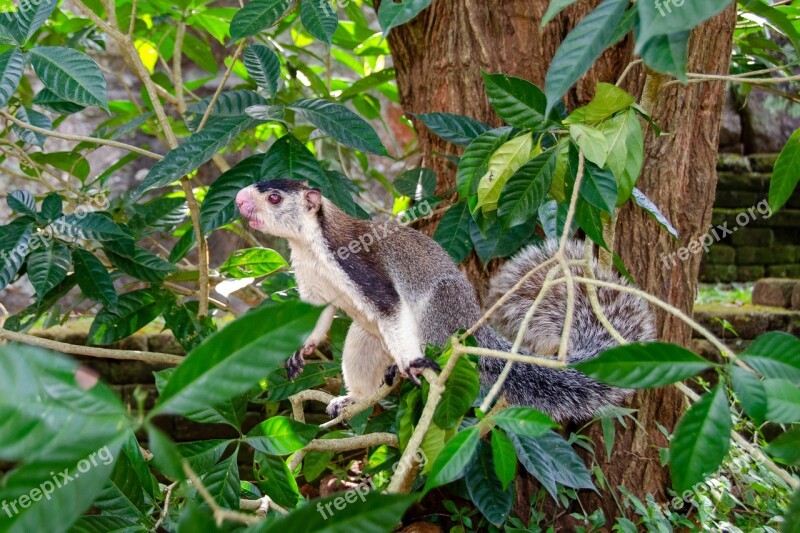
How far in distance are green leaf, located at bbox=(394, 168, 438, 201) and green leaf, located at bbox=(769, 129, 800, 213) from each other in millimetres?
895

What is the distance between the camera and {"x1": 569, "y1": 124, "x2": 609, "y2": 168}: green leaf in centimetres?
122


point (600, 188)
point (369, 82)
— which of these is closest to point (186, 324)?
point (369, 82)

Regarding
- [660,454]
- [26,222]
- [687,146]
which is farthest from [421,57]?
[660,454]

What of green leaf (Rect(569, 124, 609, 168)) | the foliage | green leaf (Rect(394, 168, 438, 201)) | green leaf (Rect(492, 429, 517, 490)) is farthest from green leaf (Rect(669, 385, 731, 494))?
green leaf (Rect(394, 168, 438, 201))

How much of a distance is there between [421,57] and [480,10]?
0.22m

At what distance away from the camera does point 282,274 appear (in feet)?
7.11

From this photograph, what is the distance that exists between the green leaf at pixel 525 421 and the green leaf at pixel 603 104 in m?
0.61

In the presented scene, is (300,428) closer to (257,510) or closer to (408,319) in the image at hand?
(257,510)

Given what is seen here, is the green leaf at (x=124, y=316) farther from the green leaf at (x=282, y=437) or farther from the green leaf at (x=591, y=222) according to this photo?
the green leaf at (x=591, y=222)

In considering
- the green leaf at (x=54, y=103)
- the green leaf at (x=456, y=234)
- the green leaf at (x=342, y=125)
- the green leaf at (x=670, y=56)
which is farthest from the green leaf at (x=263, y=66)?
the green leaf at (x=670, y=56)

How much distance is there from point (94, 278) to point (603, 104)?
134 cm

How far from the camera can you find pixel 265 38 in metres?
2.46

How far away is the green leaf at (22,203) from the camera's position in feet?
6.08

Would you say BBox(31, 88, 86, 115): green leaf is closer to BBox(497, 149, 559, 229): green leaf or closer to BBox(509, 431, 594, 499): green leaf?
BBox(497, 149, 559, 229): green leaf
